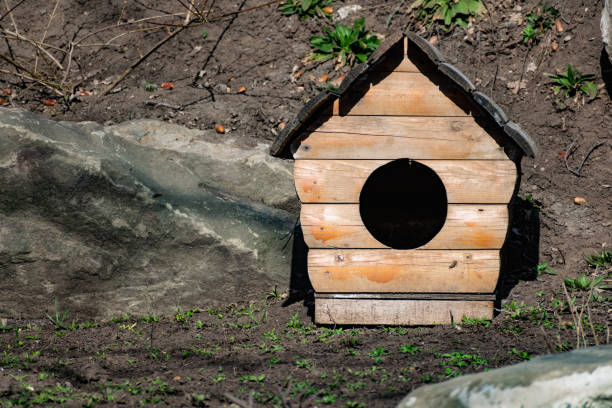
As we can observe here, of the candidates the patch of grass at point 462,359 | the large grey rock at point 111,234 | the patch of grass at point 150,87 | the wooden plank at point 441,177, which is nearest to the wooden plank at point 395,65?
the wooden plank at point 441,177

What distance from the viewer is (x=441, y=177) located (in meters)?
3.61

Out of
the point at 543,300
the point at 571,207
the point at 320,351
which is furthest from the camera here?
the point at 571,207

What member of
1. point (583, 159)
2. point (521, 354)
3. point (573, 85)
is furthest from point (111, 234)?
point (573, 85)

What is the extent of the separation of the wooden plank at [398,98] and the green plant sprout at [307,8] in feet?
9.48

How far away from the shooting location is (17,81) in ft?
20.3

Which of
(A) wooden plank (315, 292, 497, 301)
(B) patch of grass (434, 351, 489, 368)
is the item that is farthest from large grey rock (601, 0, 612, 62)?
(B) patch of grass (434, 351, 489, 368)

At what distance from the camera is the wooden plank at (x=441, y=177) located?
3557 mm

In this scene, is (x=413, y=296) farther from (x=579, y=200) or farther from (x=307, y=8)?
(x=307, y=8)

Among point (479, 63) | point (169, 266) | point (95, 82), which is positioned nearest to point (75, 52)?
point (95, 82)

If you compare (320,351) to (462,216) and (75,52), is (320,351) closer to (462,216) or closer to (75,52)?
(462,216)

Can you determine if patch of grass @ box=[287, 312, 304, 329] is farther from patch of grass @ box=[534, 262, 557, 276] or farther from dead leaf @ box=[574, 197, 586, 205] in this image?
dead leaf @ box=[574, 197, 586, 205]

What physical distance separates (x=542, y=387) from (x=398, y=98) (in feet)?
6.21

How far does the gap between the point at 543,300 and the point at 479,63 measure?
8.04 feet

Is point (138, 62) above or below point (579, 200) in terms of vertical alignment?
above
